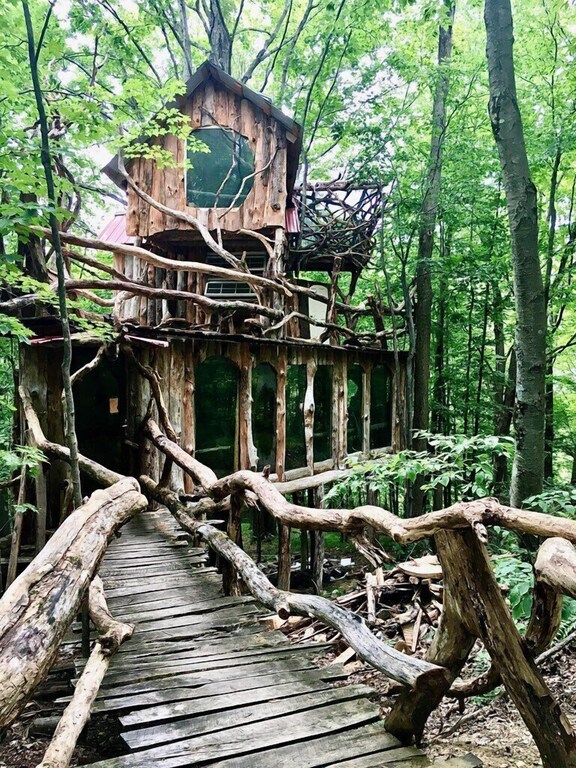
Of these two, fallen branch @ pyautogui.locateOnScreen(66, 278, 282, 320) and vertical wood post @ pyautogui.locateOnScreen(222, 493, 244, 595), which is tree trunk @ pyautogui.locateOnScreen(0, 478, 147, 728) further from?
fallen branch @ pyautogui.locateOnScreen(66, 278, 282, 320)

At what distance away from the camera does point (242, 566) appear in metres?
5.23

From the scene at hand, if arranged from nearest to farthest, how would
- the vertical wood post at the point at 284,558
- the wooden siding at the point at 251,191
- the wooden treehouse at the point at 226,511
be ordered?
the wooden treehouse at the point at 226,511, the vertical wood post at the point at 284,558, the wooden siding at the point at 251,191

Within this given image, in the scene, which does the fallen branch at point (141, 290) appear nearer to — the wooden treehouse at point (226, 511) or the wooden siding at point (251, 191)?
the wooden treehouse at point (226, 511)

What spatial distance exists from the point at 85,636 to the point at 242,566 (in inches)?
65.1

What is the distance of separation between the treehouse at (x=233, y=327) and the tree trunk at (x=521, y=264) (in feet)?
13.3

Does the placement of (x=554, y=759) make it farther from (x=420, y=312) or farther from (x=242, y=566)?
(x=420, y=312)

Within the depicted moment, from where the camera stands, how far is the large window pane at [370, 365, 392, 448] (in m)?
15.4

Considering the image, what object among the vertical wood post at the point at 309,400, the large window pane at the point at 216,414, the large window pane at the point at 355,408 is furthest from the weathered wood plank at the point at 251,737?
the large window pane at the point at 355,408

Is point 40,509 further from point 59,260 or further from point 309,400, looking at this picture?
point 309,400

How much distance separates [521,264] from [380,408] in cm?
1055

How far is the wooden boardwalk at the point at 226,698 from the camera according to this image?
8.77 ft

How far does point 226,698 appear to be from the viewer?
10.6ft

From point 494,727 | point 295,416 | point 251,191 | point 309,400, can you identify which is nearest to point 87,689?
point 494,727

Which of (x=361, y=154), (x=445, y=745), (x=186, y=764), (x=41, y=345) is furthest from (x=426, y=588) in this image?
(x=361, y=154)
